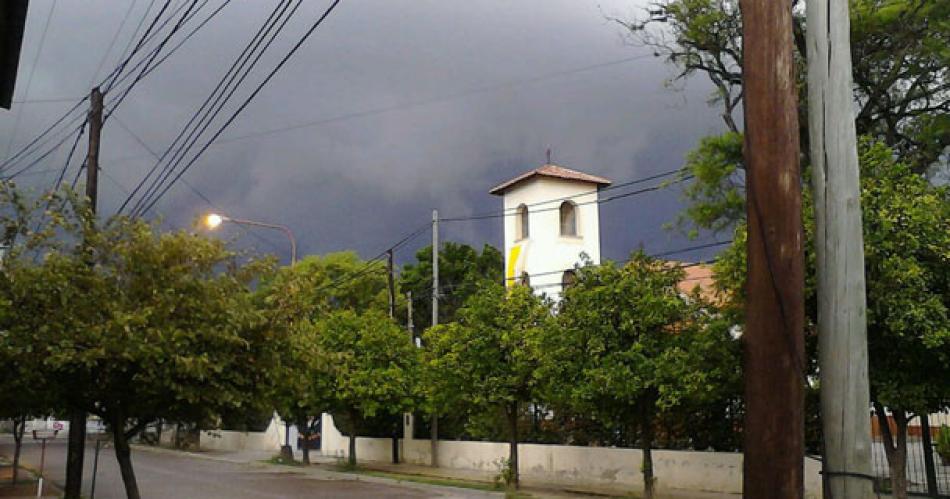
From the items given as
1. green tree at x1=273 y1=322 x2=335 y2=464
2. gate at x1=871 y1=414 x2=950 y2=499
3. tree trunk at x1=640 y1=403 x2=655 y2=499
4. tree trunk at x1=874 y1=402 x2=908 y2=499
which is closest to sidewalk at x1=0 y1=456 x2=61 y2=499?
green tree at x1=273 y1=322 x2=335 y2=464

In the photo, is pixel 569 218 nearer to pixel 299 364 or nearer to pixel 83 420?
pixel 83 420

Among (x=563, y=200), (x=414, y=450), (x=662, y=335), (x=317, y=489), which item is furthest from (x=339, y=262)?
(x=662, y=335)

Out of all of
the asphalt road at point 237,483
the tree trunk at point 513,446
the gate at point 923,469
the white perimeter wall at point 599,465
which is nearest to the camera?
the gate at point 923,469

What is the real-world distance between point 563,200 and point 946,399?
3018cm

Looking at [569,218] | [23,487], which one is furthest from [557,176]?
[23,487]

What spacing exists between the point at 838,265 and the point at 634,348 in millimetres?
15314

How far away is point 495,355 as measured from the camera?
26391 mm

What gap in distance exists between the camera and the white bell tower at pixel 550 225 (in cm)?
4412

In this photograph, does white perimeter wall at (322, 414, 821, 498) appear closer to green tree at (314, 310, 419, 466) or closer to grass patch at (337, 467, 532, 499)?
grass patch at (337, 467, 532, 499)

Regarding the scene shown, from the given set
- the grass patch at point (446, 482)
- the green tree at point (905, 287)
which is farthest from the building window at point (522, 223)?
the green tree at point (905, 287)

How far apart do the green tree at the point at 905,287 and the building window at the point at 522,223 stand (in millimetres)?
30241

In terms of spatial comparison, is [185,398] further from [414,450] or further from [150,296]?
[414,450]

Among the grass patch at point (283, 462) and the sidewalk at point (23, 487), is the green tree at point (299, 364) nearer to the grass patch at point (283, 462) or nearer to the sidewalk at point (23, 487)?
the sidewalk at point (23, 487)

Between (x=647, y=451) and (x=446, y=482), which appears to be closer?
(x=647, y=451)
